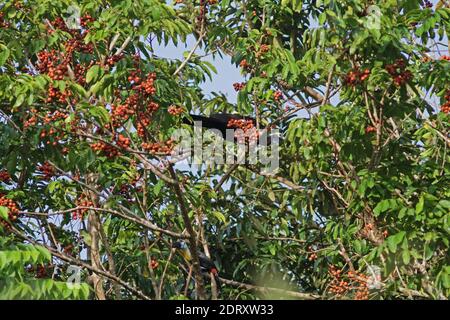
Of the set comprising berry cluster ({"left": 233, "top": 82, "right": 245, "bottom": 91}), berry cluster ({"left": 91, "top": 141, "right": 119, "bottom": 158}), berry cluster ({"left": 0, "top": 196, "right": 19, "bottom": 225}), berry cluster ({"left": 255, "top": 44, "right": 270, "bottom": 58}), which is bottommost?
berry cluster ({"left": 0, "top": 196, "right": 19, "bottom": 225})

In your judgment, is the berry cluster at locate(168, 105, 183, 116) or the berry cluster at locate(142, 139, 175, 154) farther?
the berry cluster at locate(168, 105, 183, 116)

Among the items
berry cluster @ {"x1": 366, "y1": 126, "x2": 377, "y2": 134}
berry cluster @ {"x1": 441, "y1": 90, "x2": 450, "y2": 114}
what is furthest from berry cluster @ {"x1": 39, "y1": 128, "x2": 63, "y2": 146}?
berry cluster @ {"x1": 441, "y1": 90, "x2": 450, "y2": 114}

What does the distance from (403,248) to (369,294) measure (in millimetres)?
409

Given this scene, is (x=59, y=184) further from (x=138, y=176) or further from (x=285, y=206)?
(x=285, y=206)

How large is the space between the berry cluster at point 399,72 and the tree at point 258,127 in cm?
1

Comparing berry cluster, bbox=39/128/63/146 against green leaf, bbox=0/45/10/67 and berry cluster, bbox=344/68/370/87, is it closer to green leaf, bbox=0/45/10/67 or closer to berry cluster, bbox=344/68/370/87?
green leaf, bbox=0/45/10/67

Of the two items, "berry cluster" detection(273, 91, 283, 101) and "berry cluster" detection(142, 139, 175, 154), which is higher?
"berry cluster" detection(273, 91, 283, 101)

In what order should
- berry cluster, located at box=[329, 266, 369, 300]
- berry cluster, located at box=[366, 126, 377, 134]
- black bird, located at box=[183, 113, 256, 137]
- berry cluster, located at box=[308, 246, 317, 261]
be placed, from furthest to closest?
berry cluster, located at box=[308, 246, 317, 261]
black bird, located at box=[183, 113, 256, 137]
berry cluster, located at box=[366, 126, 377, 134]
berry cluster, located at box=[329, 266, 369, 300]

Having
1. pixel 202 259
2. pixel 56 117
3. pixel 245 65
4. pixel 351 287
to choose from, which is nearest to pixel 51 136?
pixel 56 117

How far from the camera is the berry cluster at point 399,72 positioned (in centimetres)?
877

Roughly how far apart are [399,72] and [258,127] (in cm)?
116

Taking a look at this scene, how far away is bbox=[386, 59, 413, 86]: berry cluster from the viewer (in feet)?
28.8

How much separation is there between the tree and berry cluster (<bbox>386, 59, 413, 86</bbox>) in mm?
11

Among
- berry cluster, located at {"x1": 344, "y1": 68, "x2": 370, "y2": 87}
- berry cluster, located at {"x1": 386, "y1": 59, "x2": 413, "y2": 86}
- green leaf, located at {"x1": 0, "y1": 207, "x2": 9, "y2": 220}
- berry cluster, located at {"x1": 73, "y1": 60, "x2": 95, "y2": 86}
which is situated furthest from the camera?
berry cluster, located at {"x1": 73, "y1": 60, "x2": 95, "y2": 86}
